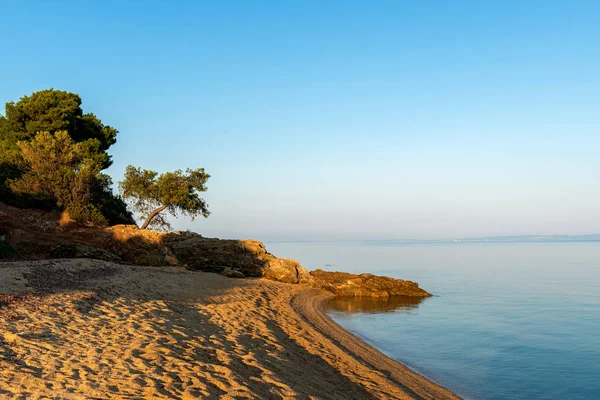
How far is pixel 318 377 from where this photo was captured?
11930mm

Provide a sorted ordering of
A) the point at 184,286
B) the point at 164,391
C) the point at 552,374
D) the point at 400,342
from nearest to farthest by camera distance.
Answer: the point at 164,391, the point at 552,374, the point at 400,342, the point at 184,286

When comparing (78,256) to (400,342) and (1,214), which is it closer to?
(1,214)

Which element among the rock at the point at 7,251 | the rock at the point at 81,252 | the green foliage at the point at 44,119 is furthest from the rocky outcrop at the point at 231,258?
the green foliage at the point at 44,119

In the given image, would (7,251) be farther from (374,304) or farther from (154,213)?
(374,304)

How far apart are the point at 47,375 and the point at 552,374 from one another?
18033 mm

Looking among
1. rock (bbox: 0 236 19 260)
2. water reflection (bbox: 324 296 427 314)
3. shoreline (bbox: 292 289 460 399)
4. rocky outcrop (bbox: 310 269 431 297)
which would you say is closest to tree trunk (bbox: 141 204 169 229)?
rocky outcrop (bbox: 310 269 431 297)

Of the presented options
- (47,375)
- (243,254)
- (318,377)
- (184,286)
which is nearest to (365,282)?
(243,254)

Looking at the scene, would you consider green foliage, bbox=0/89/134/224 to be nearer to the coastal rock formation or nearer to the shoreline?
the coastal rock formation

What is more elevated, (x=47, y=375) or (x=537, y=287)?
(x=47, y=375)

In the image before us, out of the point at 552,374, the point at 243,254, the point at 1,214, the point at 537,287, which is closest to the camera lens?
the point at 552,374

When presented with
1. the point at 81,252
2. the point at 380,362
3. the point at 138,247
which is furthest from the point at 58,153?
the point at 380,362

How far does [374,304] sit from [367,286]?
4.69m

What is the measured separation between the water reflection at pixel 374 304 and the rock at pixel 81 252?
52.0 ft

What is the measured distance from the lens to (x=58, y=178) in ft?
110
